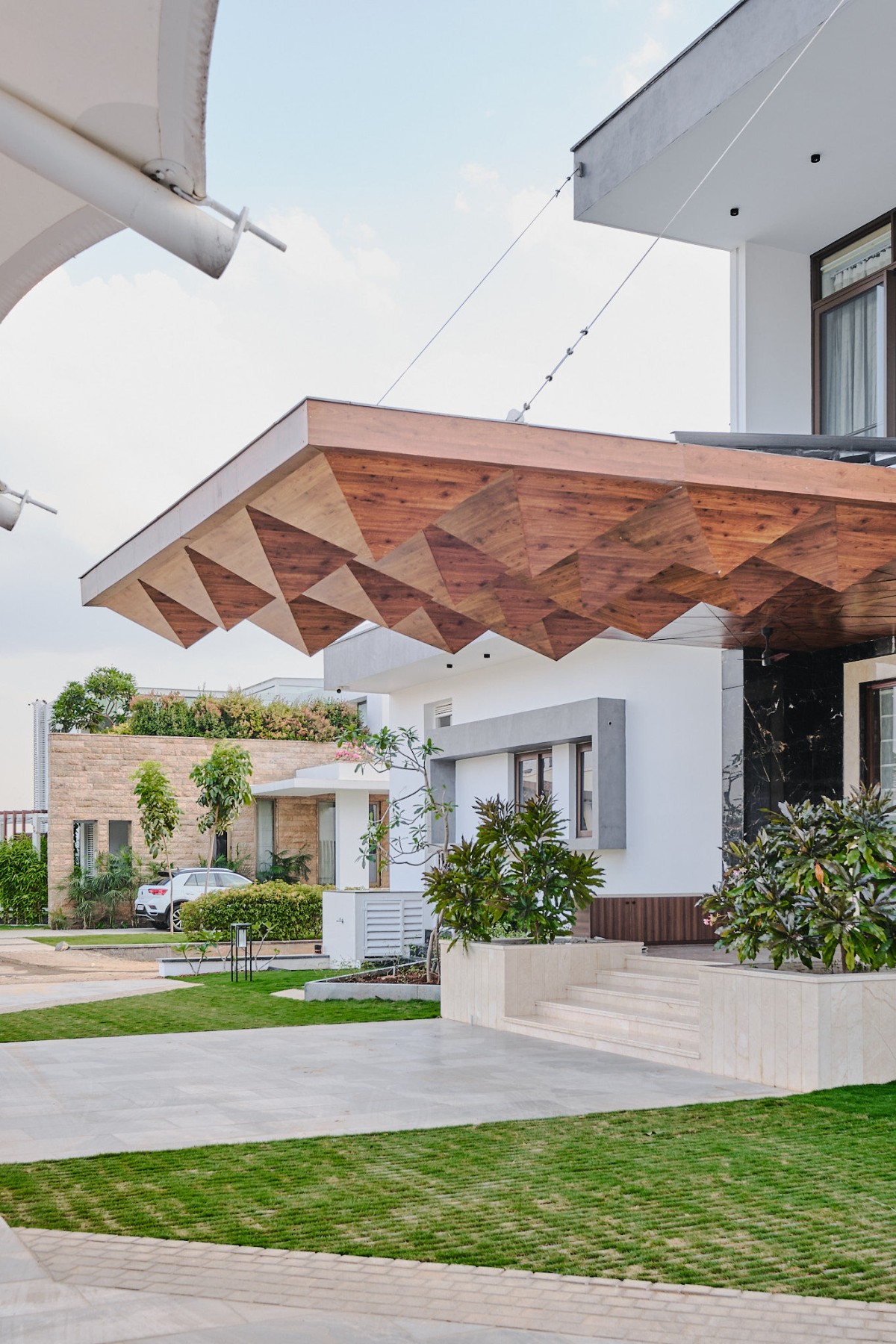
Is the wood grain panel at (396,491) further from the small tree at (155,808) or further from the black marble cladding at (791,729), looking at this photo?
the small tree at (155,808)

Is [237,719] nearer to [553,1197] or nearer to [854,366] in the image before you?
[854,366]

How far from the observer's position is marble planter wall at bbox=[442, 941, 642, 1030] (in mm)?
11727

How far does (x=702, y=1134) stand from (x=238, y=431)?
4404 cm

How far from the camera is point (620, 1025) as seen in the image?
1056cm

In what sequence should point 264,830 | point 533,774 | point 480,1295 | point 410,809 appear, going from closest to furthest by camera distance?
1. point 480,1295
2. point 533,774
3. point 410,809
4. point 264,830

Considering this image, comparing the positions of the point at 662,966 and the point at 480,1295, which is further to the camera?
the point at 662,966

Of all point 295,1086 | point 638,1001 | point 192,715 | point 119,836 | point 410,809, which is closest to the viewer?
point 295,1086

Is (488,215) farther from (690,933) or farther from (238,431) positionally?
(690,933)

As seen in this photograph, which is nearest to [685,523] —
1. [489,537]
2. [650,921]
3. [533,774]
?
[489,537]

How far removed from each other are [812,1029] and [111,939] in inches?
901

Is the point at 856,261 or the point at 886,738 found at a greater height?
the point at 856,261

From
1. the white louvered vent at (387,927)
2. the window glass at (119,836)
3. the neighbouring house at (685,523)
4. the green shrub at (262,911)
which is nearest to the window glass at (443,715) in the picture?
the white louvered vent at (387,927)

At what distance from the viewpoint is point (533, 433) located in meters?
7.54

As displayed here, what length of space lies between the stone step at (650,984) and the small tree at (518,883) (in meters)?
0.63
